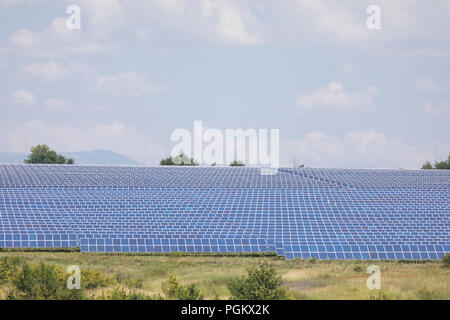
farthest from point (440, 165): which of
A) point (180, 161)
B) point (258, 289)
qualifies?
point (258, 289)

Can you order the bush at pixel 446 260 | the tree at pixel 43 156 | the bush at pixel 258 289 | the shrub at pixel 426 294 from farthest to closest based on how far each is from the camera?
the tree at pixel 43 156, the bush at pixel 446 260, the shrub at pixel 426 294, the bush at pixel 258 289

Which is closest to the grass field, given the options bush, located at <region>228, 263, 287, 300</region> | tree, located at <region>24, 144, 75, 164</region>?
bush, located at <region>228, 263, 287, 300</region>

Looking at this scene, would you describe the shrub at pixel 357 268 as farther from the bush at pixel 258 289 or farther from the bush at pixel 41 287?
the bush at pixel 41 287

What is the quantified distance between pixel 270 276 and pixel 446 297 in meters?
8.61

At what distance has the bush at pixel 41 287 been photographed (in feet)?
80.6

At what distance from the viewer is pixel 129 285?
101 ft

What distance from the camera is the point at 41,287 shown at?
25.1 m

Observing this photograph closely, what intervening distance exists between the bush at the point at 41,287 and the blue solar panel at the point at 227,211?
15868mm

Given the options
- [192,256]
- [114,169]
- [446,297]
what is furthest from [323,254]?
[114,169]

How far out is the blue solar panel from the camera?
42.4 meters

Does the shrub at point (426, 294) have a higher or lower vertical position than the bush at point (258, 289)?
lower

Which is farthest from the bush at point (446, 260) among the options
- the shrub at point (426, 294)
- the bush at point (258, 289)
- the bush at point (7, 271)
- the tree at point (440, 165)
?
the tree at point (440, 165)

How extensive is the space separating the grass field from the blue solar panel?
1.88 metres
